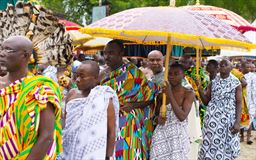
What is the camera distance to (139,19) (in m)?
4.66

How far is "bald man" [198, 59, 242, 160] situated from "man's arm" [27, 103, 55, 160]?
13.8 feet

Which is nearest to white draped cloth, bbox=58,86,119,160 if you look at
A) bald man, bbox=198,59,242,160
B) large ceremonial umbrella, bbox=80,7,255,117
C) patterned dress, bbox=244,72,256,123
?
large ceremonial umbrella, bbox=80,7,255,117

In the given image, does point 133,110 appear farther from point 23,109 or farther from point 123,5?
point 123,5

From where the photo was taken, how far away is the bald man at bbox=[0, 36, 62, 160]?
297 centimetres

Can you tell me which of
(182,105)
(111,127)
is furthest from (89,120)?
(182,105)

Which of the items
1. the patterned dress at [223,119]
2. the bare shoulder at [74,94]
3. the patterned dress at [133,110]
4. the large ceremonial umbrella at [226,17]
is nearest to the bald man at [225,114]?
the patterned dress at [223,119]

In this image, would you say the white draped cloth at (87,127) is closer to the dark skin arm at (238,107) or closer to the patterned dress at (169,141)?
the patterned dress at (169,141)

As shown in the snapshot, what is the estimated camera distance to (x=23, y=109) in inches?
117

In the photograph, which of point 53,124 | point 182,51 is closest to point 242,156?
point 182,51

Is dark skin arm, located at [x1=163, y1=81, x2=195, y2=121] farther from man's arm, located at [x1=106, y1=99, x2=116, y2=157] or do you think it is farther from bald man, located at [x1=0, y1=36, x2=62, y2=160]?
bald man, located at [x1=0, y1=36, x2=62, y2=160]

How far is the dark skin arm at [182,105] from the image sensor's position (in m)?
5.33

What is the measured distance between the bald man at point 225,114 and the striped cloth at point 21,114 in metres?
4.24

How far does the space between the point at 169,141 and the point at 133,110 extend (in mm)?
675

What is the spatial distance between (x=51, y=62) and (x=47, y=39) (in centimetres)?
22
